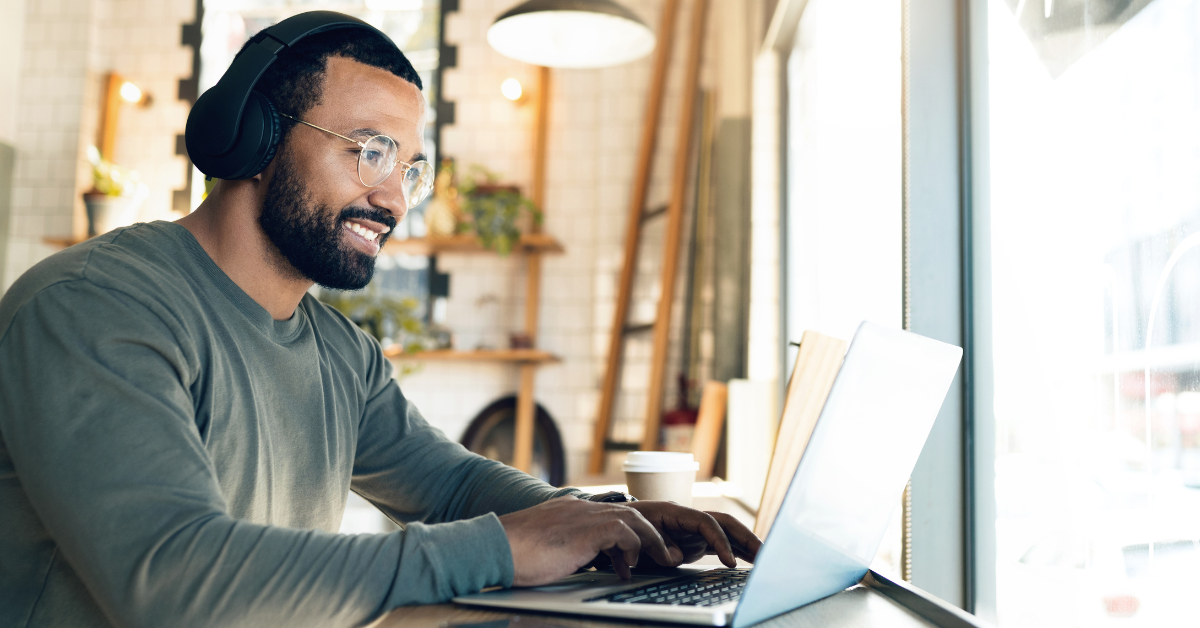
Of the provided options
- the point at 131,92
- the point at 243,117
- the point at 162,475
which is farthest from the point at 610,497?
the point at 131,92

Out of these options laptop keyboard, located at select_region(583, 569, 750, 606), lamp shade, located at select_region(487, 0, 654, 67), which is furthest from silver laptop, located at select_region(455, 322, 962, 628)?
lamp shade, located at select_region(487, 0, 654, 67)

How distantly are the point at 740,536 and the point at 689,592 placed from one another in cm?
17

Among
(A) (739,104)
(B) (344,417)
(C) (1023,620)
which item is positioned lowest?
(C) (1023,620)

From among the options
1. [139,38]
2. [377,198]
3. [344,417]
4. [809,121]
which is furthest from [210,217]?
[139,38]

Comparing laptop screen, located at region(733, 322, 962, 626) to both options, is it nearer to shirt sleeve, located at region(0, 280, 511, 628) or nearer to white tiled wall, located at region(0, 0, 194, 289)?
shirt sleeve, located at region(0, 280, 511, 628)

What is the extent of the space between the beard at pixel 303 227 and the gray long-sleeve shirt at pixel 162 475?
4.7 inches

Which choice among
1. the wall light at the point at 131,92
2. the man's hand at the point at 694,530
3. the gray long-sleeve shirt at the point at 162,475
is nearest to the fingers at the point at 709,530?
the man's hand at the point at 694,530

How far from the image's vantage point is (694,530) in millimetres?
1016

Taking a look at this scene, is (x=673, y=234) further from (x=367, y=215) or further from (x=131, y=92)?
(x=131, y=92)

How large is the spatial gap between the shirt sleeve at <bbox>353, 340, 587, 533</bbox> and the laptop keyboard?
1.11 ft

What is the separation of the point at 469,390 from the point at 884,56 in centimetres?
350

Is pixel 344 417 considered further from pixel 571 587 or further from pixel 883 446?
pixel 883 446

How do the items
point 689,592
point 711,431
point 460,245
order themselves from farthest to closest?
point 460,245 < point 711,431 < point 689,592

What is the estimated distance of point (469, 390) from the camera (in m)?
4.93
